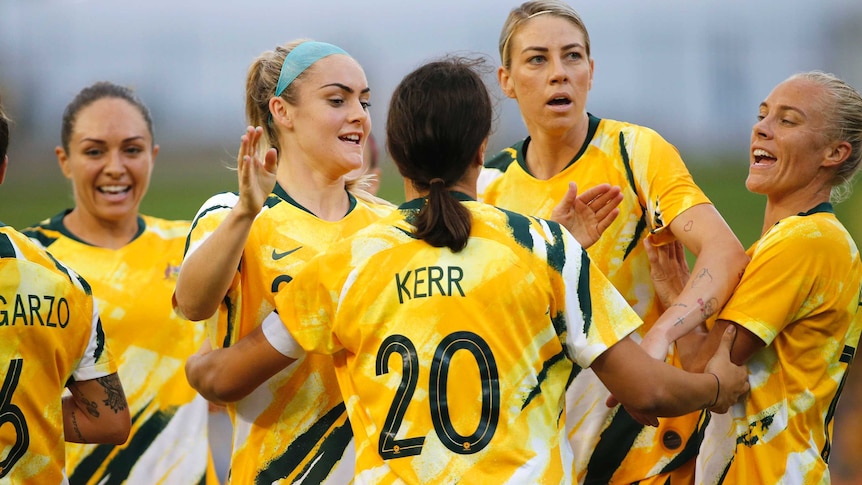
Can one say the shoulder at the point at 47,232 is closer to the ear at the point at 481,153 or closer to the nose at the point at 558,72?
the nose at the point at 558,72

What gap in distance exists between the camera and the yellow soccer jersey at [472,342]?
9.41 feet

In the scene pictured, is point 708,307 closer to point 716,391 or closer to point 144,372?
point 716,391

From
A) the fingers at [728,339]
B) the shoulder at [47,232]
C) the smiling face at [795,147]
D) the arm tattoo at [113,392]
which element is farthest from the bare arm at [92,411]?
the smiling face at [795,147]

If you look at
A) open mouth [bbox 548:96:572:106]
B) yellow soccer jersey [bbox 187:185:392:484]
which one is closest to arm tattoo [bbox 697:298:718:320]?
open mouth [bbox 548:96:572:106]

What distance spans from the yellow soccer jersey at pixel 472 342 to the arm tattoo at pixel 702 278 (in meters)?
0.83

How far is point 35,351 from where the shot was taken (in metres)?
3.14

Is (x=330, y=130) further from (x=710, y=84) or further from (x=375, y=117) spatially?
(x=710, y=84)

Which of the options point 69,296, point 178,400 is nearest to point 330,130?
point 69,296

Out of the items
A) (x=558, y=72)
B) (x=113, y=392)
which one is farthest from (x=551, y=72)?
(x=113, y=392)

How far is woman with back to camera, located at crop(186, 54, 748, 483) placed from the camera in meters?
2.87

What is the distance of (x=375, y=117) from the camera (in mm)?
14320

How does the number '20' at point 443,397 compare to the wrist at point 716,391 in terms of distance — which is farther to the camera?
the wrist at point 716,391

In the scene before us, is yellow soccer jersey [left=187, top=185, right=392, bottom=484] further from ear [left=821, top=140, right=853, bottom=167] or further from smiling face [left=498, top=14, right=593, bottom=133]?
ear [left=821, top=140, right=853, bottom=167]

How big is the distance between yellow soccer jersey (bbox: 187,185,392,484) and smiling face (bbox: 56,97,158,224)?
5.55ft
